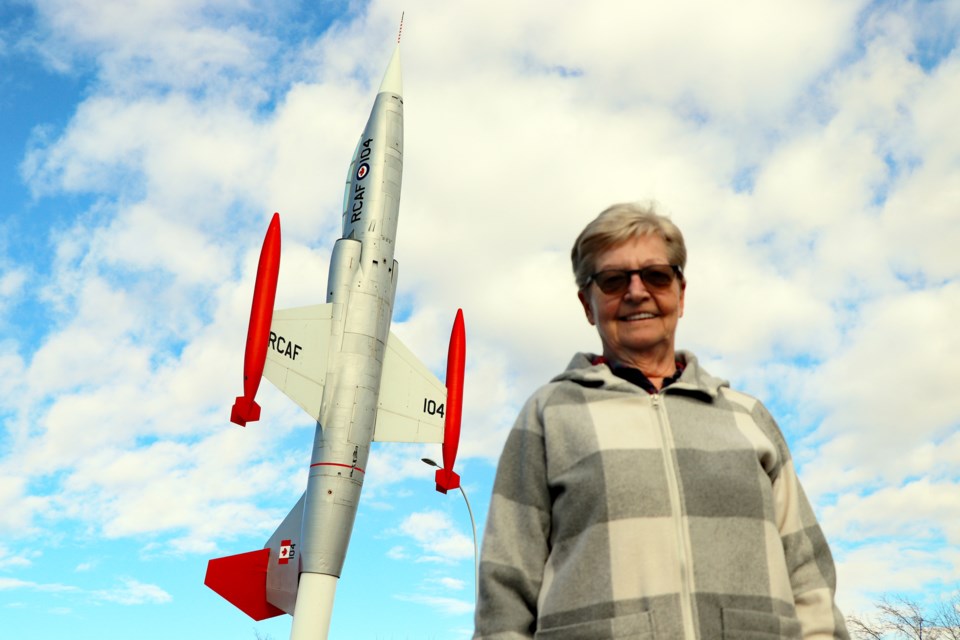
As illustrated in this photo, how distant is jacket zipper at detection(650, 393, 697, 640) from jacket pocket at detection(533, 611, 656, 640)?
0.12 meters

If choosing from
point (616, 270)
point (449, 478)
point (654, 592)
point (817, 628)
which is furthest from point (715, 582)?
point (449, 478)

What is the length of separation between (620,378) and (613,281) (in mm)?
358

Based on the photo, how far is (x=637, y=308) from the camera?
3053mm

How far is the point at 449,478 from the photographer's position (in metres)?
18.8

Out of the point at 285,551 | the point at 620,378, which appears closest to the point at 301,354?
the point at 285,551

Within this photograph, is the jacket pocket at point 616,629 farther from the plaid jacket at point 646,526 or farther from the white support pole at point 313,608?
the white support pole at point 313,608

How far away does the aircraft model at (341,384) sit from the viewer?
16.8m

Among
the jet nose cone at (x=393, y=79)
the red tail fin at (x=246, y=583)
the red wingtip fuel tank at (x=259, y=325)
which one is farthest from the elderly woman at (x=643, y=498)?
the jet nose cone at (x=393, y=79)

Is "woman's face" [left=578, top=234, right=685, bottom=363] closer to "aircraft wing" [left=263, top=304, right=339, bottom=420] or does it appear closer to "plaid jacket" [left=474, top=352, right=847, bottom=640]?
"plaid jacket" [left=474, top=352, right=847, bottom=640]

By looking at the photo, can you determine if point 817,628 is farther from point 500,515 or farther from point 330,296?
point 330,296

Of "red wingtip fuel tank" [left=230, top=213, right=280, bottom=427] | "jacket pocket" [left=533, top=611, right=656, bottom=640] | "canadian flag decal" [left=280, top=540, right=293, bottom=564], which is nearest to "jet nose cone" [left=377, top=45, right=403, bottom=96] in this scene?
"red wingtip fuel tank" [left=230, top=213, right=280, bottom=427]

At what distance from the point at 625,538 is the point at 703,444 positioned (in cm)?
45

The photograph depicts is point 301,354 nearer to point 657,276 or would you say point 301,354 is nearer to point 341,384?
point 341,384

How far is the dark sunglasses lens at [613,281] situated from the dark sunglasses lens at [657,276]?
65 millimetres
